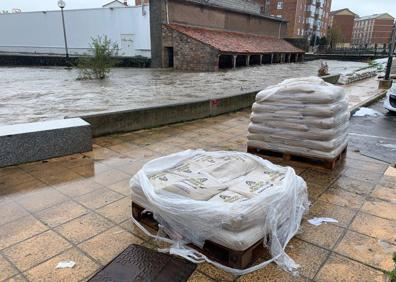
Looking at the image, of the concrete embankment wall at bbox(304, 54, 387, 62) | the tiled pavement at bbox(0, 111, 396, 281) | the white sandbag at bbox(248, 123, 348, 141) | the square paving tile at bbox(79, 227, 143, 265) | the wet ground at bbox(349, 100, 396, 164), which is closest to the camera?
the tiled pavement at bbox(0, 111, 396, 281)

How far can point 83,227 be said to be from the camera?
273 centimetres

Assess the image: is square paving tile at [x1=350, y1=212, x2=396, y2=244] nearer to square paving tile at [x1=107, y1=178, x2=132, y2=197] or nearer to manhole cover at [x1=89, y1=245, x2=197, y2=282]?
manhole cover at [x1=89, y1=245, x2=197, y2=282]

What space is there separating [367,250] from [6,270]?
2.65 metres

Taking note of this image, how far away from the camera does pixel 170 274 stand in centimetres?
216

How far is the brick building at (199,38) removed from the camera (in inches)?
978

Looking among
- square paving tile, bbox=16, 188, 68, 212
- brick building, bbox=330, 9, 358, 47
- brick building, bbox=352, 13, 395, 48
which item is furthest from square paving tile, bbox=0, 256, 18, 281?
brick building, bbox=352, 13, 395, 48

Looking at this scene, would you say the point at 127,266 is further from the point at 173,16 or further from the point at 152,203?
the point at 173,16

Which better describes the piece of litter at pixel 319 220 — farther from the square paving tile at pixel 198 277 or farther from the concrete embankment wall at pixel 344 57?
the concrete embankment wall at pixel 344 57

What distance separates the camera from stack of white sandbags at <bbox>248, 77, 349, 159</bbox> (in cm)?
392

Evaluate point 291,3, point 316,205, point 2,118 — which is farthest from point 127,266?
point 291,3

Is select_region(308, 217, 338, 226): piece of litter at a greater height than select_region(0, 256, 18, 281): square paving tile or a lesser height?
lesser

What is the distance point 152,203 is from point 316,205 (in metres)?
1.72

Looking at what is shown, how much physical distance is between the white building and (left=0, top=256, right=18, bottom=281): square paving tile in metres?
27.3

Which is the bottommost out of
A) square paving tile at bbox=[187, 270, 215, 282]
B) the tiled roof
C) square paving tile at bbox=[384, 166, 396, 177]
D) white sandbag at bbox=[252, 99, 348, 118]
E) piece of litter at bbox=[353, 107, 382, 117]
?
piece of litter at bbox=[353, 107, 382, 117]
